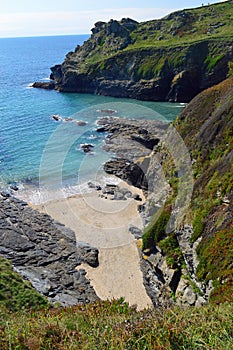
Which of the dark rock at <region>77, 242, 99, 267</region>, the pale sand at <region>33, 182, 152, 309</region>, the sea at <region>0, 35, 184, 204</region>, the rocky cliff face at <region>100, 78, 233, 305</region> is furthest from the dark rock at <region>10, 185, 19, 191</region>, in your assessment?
the rocky cliff face at <region>100, 78, 233, 305</region>

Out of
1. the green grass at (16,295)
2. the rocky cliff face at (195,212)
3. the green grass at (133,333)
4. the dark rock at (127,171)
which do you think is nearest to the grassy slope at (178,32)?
the dark rock at (127,171)

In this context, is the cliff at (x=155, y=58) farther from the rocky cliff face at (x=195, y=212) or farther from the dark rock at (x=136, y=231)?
the dark rock at (x=136, y=231)

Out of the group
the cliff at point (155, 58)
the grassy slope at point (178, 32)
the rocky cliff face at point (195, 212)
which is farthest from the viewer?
the grassy slope at point (178, 32)

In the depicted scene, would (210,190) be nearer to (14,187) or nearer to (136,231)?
(136,231)


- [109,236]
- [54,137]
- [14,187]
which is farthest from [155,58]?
[109,236]

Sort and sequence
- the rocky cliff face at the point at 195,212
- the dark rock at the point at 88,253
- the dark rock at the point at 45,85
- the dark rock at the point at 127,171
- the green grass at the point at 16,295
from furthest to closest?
the dark rock at the point at 45,85, the dark rock at the point at 127,171, the dark rock at the point at 88,253, the green grass at the point at 16,295, the rocky cliff face at the point at 195,212
